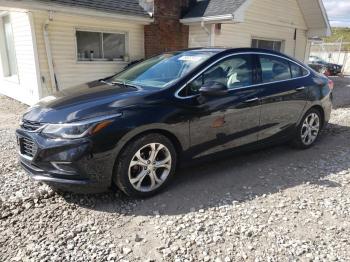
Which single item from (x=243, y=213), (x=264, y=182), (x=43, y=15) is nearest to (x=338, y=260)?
(x=243, y=213)

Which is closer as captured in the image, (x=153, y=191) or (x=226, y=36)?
(x=153, y=191)

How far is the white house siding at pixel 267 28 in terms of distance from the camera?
11.0 metres

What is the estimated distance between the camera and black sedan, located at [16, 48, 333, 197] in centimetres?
308

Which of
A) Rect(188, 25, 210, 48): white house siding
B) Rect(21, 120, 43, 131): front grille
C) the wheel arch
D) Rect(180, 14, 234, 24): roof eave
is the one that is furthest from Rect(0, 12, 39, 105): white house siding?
the wheel arch

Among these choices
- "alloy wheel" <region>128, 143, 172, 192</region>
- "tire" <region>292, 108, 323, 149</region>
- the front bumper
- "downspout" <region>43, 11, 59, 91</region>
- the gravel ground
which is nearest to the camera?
the gravel ground

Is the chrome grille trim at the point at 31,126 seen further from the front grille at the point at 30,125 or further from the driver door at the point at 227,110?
the driver door at the point at 227,110

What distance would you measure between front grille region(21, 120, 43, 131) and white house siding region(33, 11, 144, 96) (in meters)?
5.69

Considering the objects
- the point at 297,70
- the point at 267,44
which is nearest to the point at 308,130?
the point at 297,70

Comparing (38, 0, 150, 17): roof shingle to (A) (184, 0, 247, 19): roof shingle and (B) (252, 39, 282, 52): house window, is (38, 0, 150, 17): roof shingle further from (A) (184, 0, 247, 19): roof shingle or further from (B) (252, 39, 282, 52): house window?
(B) (252, 39, 282, 52): house window

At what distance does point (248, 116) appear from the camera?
162 inches

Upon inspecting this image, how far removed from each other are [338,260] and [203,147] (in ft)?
5.96

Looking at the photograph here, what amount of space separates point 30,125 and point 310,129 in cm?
427

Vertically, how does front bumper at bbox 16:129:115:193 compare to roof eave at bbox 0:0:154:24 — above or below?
below

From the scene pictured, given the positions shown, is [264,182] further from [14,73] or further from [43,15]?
[14,73]
